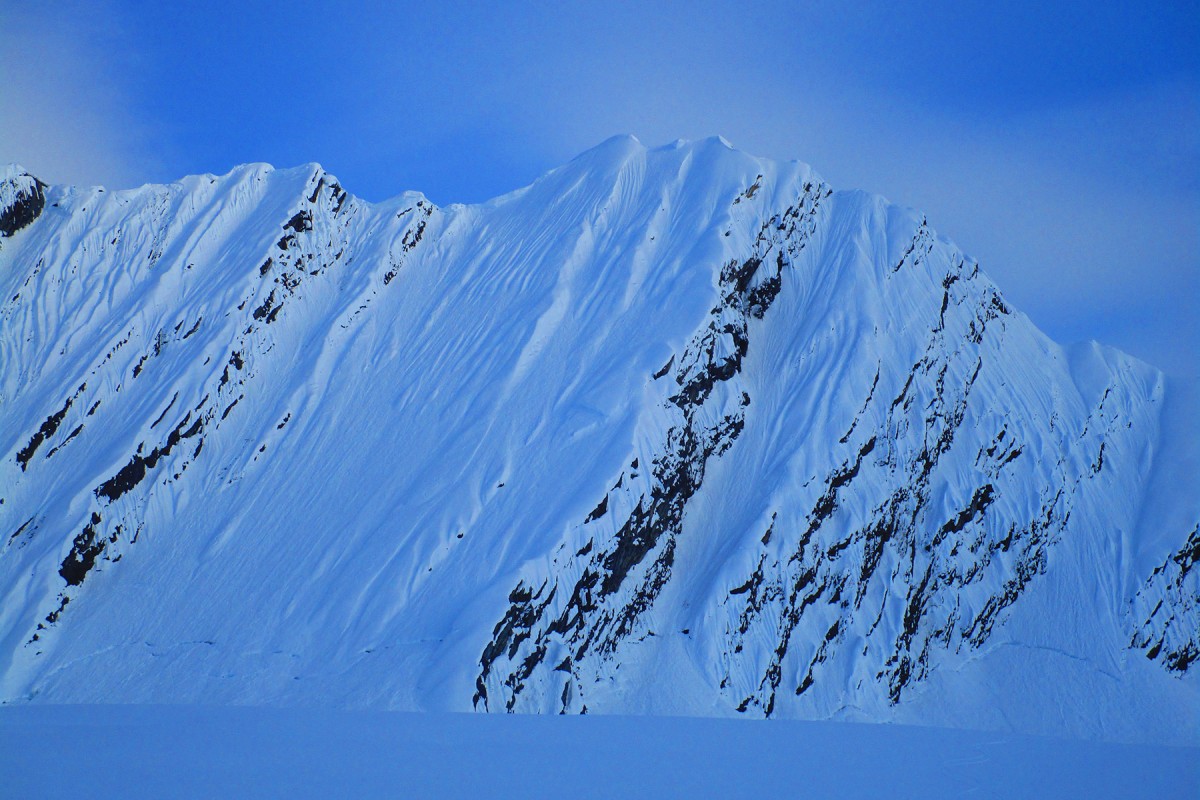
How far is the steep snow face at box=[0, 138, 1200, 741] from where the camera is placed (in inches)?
1065

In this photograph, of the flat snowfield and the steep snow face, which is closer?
the flat snowfield

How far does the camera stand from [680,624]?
28.0m

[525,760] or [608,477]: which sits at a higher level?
[608,477]

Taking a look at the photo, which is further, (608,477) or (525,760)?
(608,477)

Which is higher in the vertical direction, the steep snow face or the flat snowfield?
the steep snow face

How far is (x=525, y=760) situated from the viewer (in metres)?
6.90

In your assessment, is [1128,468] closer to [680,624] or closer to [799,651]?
[799,651]

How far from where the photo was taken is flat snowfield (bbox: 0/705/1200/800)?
5941 millimetres

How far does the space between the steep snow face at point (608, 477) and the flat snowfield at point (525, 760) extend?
16.3 m

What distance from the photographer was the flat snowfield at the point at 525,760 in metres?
5.94

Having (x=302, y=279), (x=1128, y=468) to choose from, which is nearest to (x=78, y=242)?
(x=302, y=279)

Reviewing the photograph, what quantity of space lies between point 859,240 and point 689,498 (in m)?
16.4

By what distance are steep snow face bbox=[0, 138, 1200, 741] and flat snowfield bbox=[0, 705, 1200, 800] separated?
1629 centimetres

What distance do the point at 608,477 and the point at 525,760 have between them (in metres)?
21.7
